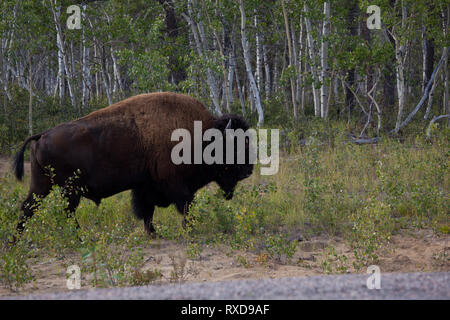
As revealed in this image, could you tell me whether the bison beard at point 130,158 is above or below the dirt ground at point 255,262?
above

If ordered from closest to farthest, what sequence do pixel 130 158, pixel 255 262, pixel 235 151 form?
1. pixel 255 262
2. pixel 130 158
3. pixel 235 151

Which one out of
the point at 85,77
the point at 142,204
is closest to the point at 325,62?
the point at 142,204

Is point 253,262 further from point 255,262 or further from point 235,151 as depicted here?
point 235,151

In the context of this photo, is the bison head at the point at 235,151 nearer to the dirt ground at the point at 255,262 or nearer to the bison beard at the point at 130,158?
the bison beard at the point at 130,158

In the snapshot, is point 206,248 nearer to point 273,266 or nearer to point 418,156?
point 273,266

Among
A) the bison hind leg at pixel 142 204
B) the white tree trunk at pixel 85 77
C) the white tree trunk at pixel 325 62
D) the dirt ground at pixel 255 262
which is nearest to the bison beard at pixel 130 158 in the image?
the bison hind leg at pixel 142 204

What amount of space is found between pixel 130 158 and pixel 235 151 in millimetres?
1361

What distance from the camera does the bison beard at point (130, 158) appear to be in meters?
5.77

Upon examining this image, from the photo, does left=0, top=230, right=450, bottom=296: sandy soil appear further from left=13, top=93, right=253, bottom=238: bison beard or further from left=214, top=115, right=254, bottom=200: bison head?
left=214, top=115, right=254, bottom=200: bison head

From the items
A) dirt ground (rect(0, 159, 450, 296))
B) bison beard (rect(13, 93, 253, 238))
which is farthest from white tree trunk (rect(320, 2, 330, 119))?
dirt ground (rect(0, 159, 450, 296))

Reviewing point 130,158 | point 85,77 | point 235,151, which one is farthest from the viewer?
point 85,77

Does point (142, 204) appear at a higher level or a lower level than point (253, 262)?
higher

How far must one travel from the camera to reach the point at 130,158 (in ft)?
19.7

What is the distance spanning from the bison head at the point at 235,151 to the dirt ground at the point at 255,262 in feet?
3.44
